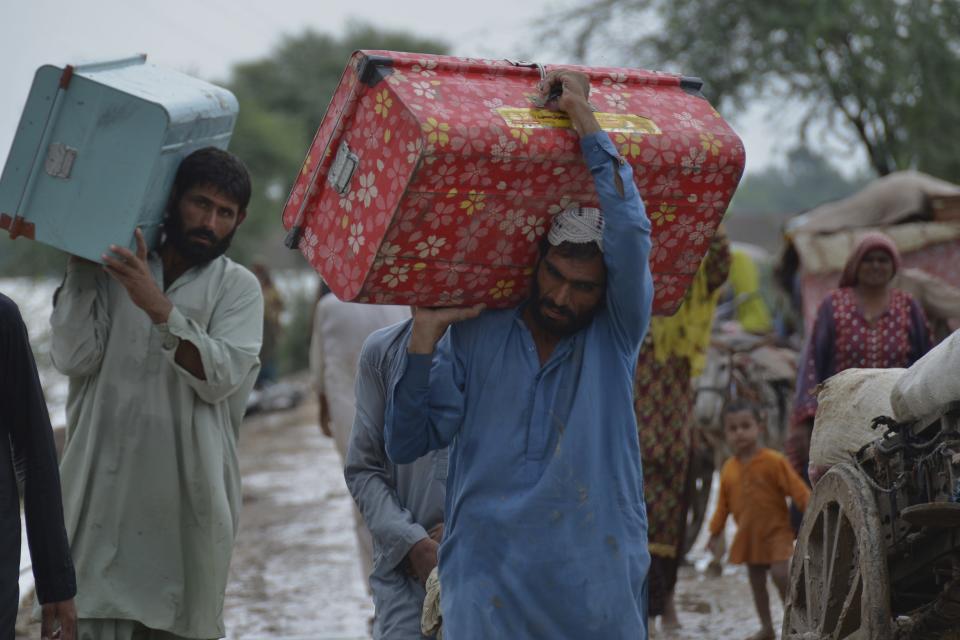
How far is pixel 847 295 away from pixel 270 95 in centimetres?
4954

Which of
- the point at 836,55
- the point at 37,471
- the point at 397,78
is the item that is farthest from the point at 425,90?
the point at 836,55

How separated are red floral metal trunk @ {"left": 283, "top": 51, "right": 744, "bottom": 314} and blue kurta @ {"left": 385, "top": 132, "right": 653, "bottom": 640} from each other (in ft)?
0.59

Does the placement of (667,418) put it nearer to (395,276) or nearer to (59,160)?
(59,160)

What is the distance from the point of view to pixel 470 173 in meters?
3.58

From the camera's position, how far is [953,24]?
1870 cm

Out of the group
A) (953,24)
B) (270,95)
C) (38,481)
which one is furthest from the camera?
(270,95)

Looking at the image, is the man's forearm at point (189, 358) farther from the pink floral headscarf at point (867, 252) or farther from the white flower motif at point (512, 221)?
the pink floral headscarf at point (867, 252)

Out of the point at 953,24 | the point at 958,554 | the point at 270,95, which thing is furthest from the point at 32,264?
the point at 270,95

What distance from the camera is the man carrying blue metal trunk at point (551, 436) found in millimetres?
3748

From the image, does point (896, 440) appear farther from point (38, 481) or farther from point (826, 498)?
point (38, 481)

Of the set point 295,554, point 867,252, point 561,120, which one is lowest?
point 295,554

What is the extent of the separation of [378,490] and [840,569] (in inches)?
62.7

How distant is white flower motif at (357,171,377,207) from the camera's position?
371 cm

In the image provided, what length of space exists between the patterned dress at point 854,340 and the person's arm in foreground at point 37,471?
14.6 feet
